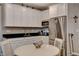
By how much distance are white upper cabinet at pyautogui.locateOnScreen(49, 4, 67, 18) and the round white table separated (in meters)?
0.45

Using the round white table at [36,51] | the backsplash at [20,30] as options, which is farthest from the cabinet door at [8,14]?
the round white table at [36,51]

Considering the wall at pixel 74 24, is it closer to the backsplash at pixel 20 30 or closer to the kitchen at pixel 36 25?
the kitchen at pixel 36 25

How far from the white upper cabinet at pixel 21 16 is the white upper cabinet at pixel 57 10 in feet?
0.58

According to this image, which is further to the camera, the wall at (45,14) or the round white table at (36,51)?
the wall at (45,14)

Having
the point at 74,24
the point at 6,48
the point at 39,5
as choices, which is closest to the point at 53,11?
the point at 39,5

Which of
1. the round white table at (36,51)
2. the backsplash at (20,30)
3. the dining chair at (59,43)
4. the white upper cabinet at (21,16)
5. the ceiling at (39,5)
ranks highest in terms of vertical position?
the ceiling at (39,5)

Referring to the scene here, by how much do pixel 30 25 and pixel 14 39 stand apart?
31 centimetres

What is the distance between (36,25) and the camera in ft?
4.69

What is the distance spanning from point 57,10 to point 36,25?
0.37 m

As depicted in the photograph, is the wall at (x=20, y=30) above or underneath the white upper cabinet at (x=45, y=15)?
underneath

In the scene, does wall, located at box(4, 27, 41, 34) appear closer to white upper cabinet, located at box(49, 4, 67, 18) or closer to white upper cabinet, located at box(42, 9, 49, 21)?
white upper cabinet, located at box(42, 9, 49, 21)

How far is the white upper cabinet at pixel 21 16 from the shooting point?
1.33m

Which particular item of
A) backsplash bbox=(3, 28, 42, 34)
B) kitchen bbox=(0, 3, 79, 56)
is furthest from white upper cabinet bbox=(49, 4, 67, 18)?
backsplash bbox=(3, 28, 42, 34)

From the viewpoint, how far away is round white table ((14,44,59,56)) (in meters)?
1.25
